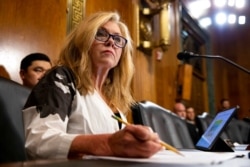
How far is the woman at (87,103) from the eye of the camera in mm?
584

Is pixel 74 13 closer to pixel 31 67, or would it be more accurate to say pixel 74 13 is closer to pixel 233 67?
pixel 31 67

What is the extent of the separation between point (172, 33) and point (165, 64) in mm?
570

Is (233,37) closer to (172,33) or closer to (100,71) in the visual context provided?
(172,33)

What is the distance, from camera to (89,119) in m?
0.95

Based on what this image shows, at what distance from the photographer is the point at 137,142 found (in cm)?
55

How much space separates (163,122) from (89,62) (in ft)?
1.58

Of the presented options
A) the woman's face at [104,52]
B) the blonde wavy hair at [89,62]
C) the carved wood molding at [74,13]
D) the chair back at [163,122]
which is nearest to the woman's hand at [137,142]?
the blonde wavy hair at [89,62]

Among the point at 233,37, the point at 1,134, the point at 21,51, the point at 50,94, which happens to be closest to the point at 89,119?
the point at 50,94

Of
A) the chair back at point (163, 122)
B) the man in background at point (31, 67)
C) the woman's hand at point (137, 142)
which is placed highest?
the man in background at point (31, 67)

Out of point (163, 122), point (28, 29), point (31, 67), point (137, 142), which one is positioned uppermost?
point (28, 29)

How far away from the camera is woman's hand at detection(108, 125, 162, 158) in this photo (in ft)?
1.78

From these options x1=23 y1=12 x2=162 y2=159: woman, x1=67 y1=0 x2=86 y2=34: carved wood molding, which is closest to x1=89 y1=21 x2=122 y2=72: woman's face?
x1=23 y1=12 x2=162 y2=159: woman

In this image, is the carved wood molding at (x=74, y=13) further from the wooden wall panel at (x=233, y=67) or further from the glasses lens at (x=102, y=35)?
the wooden wall panel at (x=233, y=67)

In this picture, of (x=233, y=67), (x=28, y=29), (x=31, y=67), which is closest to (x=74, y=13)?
(x=28, y=29)
